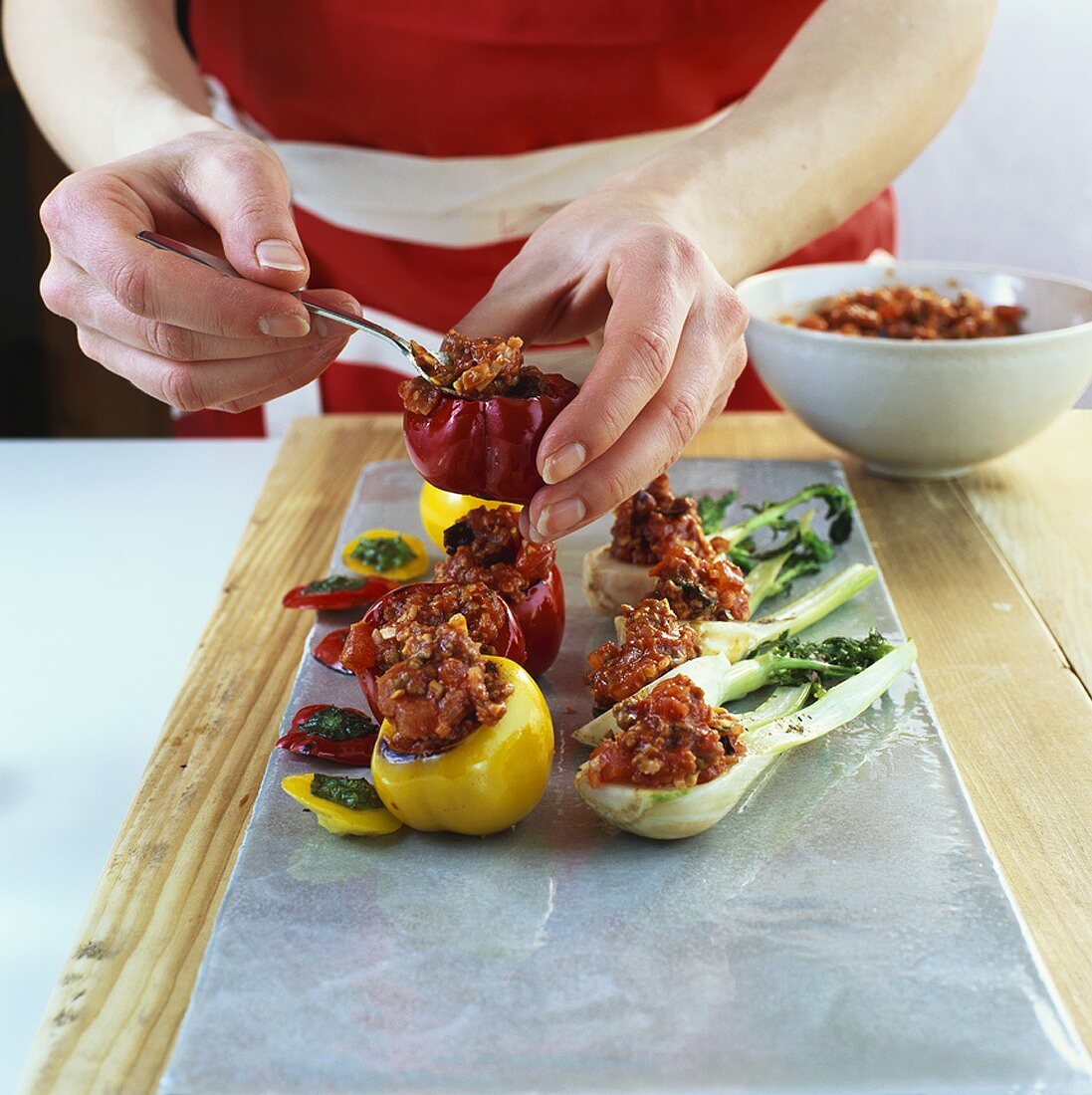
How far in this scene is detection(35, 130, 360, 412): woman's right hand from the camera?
159cm

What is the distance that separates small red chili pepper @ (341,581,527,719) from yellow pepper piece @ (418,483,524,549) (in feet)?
1.26

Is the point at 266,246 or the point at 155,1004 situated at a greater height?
Answer: the point at 266,246

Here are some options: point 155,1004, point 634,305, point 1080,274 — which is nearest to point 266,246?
point 634,305

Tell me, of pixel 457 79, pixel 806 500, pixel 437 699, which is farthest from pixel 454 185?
pixel 437 699

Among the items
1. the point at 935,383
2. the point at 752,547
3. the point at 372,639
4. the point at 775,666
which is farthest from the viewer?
the point at 935,383

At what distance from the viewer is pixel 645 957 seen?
4.26ft

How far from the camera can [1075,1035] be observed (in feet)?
3.93

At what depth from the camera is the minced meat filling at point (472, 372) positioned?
166 centimetres

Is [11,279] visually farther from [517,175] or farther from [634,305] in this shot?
[634,305]

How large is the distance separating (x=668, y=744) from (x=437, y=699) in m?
0.26

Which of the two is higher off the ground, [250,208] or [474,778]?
[250,208]

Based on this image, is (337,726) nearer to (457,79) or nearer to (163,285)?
(163,285)

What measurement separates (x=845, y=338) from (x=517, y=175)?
821 millimetres

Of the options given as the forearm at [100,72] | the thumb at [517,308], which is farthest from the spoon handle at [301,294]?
the forearm at [100,72]
